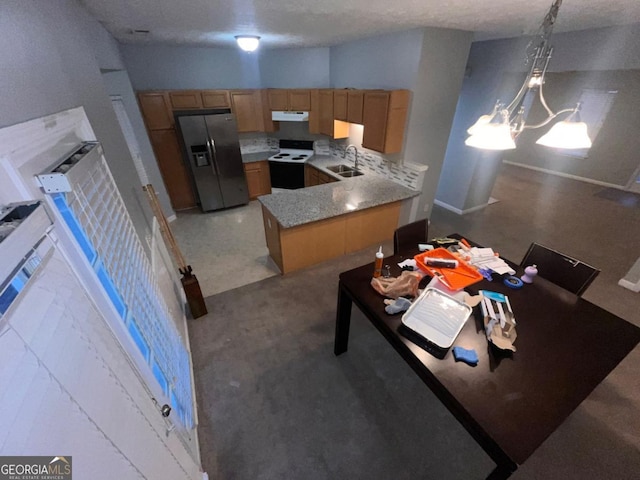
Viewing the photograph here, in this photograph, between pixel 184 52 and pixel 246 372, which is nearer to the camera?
pixel 246 372

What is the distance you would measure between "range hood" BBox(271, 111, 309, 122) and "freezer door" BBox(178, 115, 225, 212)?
3.85 ft

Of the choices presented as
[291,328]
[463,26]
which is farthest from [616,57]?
[291,328]

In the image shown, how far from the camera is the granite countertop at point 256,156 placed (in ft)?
15.7

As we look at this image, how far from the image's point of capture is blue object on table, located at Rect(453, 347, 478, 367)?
49.6 inches

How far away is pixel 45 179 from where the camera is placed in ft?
2.46

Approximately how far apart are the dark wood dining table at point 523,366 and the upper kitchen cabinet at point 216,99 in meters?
4.01

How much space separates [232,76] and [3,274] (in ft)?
16.3

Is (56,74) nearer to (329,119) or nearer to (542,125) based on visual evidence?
(542,125)

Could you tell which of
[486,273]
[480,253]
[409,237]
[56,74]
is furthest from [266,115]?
[486,273]

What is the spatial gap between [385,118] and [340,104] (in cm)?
98

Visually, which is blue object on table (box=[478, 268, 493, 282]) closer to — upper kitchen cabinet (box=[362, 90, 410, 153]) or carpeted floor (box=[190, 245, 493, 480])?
carpeted floor (box=[190, 245, 493, 480])

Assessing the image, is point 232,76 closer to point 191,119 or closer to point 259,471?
point 191,119

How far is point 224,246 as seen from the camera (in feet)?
12.1

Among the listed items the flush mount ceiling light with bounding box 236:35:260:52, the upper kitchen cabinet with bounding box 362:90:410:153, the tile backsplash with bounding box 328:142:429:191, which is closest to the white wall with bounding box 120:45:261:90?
the flush mount ceiling light with bounding box 236:35:260:52
